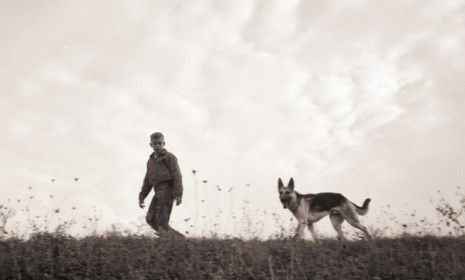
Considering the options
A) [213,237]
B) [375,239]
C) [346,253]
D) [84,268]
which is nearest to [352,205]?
[375,239]

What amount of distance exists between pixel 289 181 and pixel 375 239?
125 inches

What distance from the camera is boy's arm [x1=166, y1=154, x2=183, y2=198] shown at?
357 inches

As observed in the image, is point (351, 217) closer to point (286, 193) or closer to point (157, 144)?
point (286, 193)

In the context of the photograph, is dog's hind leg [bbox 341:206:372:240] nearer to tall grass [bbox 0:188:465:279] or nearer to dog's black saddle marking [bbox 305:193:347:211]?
dog's black saddle marking [bbox 305:193:347:211]

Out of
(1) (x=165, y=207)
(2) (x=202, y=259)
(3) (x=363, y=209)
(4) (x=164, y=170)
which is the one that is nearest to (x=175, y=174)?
(4) (x=164, y=170)

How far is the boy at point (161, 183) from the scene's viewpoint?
8.98 metres

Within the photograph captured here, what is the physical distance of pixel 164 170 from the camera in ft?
30.4

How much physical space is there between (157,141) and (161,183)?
845 mm

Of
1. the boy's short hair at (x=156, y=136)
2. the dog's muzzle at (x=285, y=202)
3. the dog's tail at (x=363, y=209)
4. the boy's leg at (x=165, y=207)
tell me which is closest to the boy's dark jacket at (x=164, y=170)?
the boy's leg at (x=165, y=207)

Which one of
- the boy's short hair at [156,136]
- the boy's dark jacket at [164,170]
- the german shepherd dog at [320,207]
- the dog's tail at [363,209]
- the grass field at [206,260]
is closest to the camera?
the grass field at [206,260]

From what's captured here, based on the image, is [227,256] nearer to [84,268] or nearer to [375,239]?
[84,268]

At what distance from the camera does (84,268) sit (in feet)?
19.8

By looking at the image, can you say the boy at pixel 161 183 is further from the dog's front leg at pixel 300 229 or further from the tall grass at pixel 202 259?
the dog's front leg at pixel 300 229

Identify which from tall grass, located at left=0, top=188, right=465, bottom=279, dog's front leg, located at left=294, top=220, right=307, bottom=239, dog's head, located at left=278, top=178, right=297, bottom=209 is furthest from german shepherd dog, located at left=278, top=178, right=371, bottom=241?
tall grass, located at left=0, top=188, right=465, bottom=279
